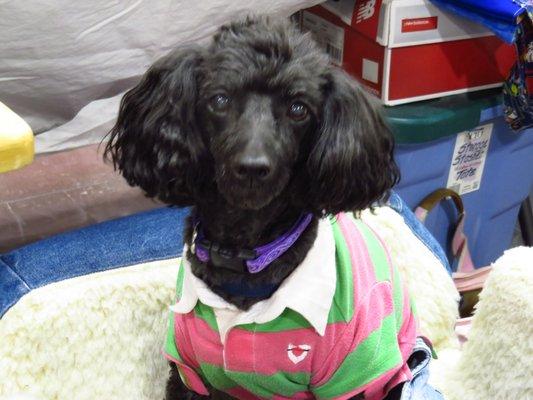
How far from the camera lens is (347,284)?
0.96 metres

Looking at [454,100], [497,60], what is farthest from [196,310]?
[497,60]

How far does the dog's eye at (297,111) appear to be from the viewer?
84cm

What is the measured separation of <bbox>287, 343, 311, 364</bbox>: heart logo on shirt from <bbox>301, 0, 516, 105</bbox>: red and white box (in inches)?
28.1

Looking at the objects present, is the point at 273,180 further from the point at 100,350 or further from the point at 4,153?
the point at 100,350

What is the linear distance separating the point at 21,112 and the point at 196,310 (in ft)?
1.51

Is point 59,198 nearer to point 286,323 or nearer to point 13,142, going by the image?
point 286,323

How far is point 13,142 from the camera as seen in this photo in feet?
2.23

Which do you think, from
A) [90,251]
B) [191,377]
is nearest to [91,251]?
[90,251]

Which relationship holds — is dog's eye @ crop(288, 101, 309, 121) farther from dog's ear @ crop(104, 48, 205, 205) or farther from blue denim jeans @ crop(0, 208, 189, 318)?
blue denim jeans @ crop(0, 208, 189, 318)

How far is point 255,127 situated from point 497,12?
2.63 feet

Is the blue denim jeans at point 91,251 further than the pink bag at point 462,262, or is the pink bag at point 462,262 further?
the pink bag at point 462,262

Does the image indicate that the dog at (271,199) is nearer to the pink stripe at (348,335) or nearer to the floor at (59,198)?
the pink stripe at (348,335)

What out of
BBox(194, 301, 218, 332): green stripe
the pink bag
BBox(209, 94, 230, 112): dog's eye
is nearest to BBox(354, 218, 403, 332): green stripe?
BBox(194, 301, 218, 332): green stripe

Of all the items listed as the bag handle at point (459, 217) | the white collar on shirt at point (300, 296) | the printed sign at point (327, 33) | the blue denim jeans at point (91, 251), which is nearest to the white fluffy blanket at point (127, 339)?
the blue denim jeans at point (91, 251)
